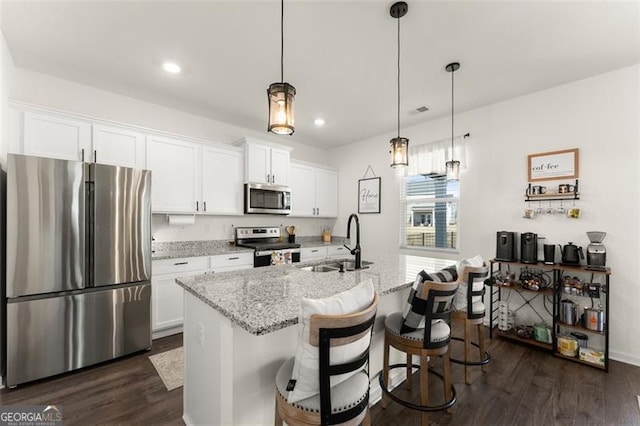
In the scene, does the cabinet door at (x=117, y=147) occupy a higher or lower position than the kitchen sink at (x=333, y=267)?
higher

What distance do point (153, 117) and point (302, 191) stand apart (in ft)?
7.94

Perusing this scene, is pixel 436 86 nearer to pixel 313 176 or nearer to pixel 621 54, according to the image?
pixel 621 54

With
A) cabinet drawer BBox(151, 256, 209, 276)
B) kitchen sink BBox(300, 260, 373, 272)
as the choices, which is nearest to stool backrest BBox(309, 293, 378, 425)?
kitchen sink BBox(300, 260, 373, 272)

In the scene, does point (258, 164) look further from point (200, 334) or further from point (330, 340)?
point (330, 340)

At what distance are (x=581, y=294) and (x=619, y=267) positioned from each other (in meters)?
0.45

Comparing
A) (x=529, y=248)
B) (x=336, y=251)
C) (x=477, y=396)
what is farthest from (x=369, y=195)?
(x=477, y=396)

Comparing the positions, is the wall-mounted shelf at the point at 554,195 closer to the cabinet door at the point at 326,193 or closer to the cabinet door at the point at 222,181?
the cabinet door at the point at 326,193

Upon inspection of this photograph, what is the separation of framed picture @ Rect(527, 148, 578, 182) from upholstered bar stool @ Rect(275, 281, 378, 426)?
3.10 metres

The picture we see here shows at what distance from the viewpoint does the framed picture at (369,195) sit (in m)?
4.82

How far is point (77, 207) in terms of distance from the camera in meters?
2.44

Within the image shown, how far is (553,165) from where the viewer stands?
3088 millimetres

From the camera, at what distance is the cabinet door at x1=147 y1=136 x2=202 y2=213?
3.34m

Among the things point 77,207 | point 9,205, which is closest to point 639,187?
point 77,207

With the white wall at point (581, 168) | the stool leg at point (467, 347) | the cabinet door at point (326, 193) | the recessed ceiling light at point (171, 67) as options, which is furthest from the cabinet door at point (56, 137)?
the white wall at point (581, 168)
